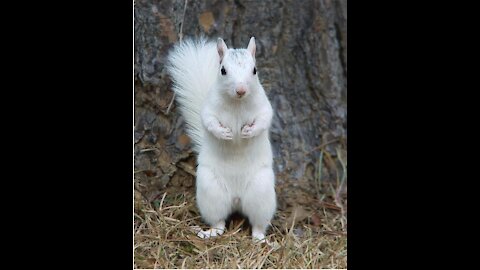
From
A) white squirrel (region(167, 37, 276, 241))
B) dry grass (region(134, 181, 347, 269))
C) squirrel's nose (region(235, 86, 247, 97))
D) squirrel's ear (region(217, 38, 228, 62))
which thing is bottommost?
dry grass (region(134, 181, 347, 269))

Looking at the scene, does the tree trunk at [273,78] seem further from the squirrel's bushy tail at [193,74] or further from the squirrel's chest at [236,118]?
the squirrel's chest at [236,118]

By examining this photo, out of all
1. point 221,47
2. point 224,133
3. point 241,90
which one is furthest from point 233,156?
point 221,47

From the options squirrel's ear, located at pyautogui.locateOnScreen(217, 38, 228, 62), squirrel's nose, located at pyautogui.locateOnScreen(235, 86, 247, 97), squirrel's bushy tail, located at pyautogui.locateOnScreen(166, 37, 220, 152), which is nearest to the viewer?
squirrel's nose, located at pyautogui.locateOnScreen(235, 86, 247, 97)

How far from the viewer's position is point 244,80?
2.05 m

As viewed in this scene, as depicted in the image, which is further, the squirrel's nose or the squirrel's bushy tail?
the squirrel's bushy tail

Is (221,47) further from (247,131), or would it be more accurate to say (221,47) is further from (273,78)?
(273,78)

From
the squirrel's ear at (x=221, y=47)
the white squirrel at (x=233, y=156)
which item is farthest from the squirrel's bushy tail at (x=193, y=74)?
the squirrel's ear at (x=221, y=47)

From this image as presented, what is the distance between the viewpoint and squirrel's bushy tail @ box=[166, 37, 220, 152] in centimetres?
237

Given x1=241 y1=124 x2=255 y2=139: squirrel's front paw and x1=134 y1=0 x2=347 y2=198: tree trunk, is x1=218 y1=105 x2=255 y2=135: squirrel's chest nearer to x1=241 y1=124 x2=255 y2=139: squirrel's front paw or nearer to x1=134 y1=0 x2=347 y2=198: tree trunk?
x1=241 y1=124 x2=255 y2=139: squirrel's front paw

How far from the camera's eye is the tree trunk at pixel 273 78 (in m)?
2.38

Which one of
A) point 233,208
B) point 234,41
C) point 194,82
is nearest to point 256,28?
point 234,41

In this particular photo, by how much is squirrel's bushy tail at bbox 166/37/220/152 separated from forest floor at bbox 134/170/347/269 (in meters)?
0.31

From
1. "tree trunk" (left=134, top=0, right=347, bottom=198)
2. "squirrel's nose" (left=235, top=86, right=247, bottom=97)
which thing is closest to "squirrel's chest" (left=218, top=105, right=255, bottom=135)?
"squirrel's nose" (left=235, top=86, right=247, bottom=97)

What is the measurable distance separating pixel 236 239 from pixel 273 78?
2.51ft
